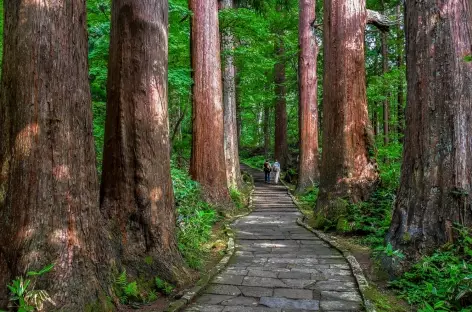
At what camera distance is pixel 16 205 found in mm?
3461

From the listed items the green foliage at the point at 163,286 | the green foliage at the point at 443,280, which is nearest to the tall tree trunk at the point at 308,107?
the green foliage at the point at 443,280

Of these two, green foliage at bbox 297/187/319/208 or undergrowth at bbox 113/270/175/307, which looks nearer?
undergrowth at bbox 113/270/175/307

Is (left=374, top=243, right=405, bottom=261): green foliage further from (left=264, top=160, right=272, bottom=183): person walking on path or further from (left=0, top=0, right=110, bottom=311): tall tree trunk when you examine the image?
(left=264, top=160, right=272, bottom=183): person walking on path

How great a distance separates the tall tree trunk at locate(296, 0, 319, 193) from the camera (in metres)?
16.0

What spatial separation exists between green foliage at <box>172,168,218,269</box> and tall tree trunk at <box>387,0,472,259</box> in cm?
314

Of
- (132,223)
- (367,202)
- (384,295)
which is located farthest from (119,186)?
(367,202)

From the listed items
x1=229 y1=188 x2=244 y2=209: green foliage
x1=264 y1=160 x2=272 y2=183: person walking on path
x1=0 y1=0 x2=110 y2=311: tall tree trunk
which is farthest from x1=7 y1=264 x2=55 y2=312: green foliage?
x1=264 y1=160 x2=272 y2=183: person walking on path

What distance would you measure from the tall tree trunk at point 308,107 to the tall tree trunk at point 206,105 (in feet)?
19.8

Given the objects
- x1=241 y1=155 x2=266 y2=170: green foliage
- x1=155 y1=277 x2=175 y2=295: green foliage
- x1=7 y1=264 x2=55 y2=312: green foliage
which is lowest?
x1=155 y1=277 x2=175 y2=295: green foliage

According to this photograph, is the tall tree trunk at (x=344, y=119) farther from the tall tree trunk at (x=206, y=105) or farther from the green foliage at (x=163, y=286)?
the green foliage at (x=163, y=286)

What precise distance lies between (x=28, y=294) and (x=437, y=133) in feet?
17.0

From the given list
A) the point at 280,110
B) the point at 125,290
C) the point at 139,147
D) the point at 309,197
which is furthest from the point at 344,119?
the point at 280,110

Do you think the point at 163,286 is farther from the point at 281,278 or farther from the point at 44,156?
the point at 44,156

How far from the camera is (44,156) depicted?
352cm
